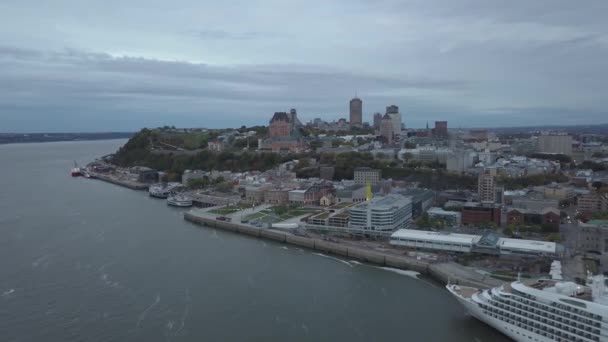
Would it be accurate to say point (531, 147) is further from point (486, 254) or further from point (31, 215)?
point (31, 215)

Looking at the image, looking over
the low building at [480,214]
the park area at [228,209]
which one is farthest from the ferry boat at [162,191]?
the low building at [480,214]

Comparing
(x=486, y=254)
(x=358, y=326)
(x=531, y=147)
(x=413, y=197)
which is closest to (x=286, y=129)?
(x=531, y=147)

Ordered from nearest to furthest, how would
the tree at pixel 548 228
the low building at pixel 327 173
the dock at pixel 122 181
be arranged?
the tree at pixel 548 228
the low building at pixel 327 173
the dock at pixel 122 181

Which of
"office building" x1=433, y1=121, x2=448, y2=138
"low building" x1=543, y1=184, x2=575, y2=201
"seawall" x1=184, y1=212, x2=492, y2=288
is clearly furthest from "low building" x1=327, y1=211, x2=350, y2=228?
"office building" x1=433, y1=121, x2=448, y2=138

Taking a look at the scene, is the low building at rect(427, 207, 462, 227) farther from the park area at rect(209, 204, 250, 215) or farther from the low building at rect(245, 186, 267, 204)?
the low building at rect(245, 186, 267, 204)

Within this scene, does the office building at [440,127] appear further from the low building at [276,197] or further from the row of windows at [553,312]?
the row of windows at [553,312]
